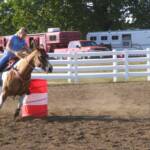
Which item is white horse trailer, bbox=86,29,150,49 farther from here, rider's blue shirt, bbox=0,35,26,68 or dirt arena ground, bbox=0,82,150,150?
rider's blue shirt, bbox=0,35,26,68

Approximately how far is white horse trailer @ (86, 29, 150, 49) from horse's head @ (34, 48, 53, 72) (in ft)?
131

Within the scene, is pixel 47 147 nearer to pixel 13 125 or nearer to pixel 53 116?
pixel 13 125

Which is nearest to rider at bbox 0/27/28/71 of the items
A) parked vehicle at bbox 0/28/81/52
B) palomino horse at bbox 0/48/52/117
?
palomino horse at bbox 0/48/52/117

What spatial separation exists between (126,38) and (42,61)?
40.8 m

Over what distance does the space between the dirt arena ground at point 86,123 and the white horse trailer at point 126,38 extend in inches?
1339

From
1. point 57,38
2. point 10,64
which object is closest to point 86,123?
point 10,64

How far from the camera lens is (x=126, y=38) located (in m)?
52.2

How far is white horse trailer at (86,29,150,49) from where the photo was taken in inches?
2037

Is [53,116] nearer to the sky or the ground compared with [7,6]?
nearer to the ground

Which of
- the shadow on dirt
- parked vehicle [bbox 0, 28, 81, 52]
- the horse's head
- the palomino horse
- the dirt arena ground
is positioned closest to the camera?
the dirt arena ground

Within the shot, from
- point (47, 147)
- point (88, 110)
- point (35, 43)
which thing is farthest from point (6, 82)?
point (47, 147)

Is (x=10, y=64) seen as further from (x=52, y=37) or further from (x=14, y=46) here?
(x=52, y=37)

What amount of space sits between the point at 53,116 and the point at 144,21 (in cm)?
4819

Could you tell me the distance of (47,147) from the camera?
8805 millimetres
